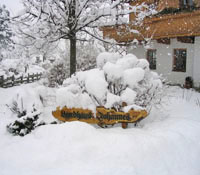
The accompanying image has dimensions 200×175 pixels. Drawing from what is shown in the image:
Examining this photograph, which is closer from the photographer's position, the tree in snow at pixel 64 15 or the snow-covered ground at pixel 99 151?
the snow-covered ground at pixel 99 151

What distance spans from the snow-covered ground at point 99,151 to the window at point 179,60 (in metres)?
8.30

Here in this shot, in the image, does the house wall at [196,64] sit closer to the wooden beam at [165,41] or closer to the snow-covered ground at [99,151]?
the wooden beam at [165,41]

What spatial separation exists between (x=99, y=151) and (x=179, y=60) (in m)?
10.4

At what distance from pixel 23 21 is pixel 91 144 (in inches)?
241

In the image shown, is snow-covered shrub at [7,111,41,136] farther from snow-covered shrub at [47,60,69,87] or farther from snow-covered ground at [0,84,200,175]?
snow-covered shrub at [47,60,69,87]

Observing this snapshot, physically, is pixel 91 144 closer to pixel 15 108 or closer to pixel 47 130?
pixel 47 130

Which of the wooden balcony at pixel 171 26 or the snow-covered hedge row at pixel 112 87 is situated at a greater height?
the wooden balcony at pixel 171 26

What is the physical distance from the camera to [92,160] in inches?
135

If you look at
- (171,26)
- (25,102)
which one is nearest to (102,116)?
(25,102)

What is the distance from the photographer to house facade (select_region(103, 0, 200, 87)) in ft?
29.5

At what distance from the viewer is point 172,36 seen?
9.54m

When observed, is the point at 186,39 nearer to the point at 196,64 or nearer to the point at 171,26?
the point at 196,64

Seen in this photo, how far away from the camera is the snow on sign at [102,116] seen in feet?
15.2

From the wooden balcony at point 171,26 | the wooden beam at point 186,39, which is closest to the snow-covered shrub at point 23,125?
the wooden balcony at point 171,26
